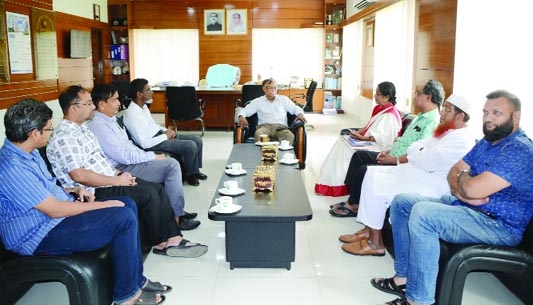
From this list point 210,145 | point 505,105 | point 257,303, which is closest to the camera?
point 505,105

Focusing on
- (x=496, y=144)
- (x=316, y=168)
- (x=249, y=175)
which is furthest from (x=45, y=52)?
(x=496, y=144)

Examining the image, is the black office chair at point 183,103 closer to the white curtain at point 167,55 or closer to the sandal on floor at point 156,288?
the white curtain at point 167,55

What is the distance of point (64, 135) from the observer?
9.75 feet

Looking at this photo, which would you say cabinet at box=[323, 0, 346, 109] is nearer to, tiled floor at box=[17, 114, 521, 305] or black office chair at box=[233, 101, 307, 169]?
black office chair at box=[233, 101, 307, 169]

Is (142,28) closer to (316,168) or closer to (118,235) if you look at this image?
(316,168)

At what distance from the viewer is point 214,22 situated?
12047 mm

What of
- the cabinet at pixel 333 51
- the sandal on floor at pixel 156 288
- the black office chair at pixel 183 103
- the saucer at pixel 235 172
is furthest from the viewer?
the cabinet at pixel 333 51

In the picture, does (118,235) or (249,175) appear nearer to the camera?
(118,235)

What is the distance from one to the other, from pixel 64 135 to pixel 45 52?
6113 millimetres

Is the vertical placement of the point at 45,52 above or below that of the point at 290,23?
below

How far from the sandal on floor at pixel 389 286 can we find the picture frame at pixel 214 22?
10.0 meters

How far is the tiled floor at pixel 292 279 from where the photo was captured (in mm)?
2857

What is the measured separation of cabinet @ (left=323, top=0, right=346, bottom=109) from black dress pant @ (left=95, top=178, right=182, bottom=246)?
9.20 metres

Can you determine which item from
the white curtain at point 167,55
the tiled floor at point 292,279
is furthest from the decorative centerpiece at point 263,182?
the white curtain at point 167,55
